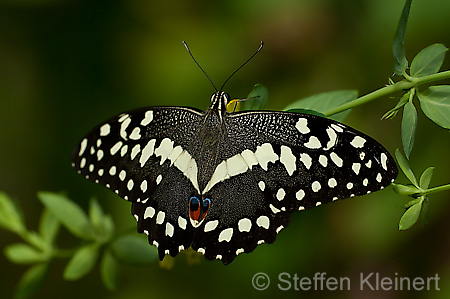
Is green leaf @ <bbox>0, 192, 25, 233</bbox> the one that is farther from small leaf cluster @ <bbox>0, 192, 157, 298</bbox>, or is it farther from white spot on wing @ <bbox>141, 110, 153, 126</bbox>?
white spot on wing @ <bbox>141, 110, 153, 126</bbox>

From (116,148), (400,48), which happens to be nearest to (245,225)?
(116,148)

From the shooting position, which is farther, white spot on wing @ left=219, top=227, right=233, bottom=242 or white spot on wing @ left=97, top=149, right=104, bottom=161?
white spot on wing @ left=97, top=149, right=104, bottom=161

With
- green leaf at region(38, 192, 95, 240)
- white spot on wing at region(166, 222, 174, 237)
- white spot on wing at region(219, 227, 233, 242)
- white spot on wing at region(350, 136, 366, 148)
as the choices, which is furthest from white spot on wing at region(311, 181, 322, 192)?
green leaf at region(38, 192, 95, 240)

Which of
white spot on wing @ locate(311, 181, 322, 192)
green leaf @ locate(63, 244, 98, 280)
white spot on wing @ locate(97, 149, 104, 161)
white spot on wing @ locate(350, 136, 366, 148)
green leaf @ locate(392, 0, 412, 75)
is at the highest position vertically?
green leaf @ locate(392, 0, 412, 75)

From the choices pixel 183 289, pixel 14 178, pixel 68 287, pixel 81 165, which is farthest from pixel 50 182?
pixel 81 165

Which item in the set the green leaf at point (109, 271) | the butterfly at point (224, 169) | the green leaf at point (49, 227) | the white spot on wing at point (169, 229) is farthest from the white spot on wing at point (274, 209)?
the green leaf at point (49, 227)

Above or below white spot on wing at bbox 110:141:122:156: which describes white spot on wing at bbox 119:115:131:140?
above
